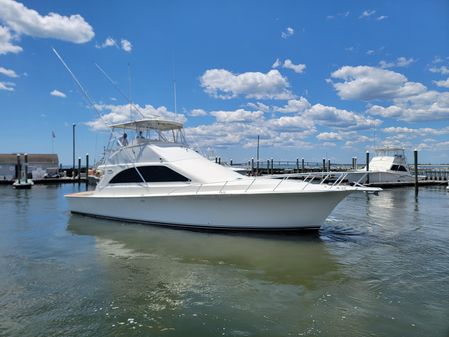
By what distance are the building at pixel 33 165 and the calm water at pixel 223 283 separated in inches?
1376

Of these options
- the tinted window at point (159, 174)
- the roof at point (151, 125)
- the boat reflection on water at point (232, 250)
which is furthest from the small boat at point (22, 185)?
the tinted window at point (159, 174)

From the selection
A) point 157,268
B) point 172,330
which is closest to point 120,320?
point 172,330

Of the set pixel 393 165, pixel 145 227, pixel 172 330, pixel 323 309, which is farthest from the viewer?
pixel 393 165

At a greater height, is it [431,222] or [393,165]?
[393,165]

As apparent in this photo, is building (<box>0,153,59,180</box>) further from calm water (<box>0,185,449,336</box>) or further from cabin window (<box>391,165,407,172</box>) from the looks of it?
cabin window (<box>391,165,407,172</box>)

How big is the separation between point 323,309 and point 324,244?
187 inches

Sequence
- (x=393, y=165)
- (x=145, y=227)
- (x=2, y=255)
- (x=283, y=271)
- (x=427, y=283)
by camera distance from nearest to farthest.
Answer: (x=427, y=283), (x=283, y=271), (x=2, y=255), (x=145, y=227), (x=393, y=165)

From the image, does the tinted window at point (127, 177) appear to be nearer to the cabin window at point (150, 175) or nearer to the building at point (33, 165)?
the cabin window at point (150, 175)

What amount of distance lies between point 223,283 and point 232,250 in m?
2.65

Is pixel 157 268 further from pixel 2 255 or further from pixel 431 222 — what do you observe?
pixel 431 222

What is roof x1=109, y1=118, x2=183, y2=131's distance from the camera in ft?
49.3

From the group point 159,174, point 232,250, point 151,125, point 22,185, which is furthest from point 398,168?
point 22,185

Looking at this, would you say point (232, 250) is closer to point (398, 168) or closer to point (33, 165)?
point (398, 168)

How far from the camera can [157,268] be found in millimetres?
8422
